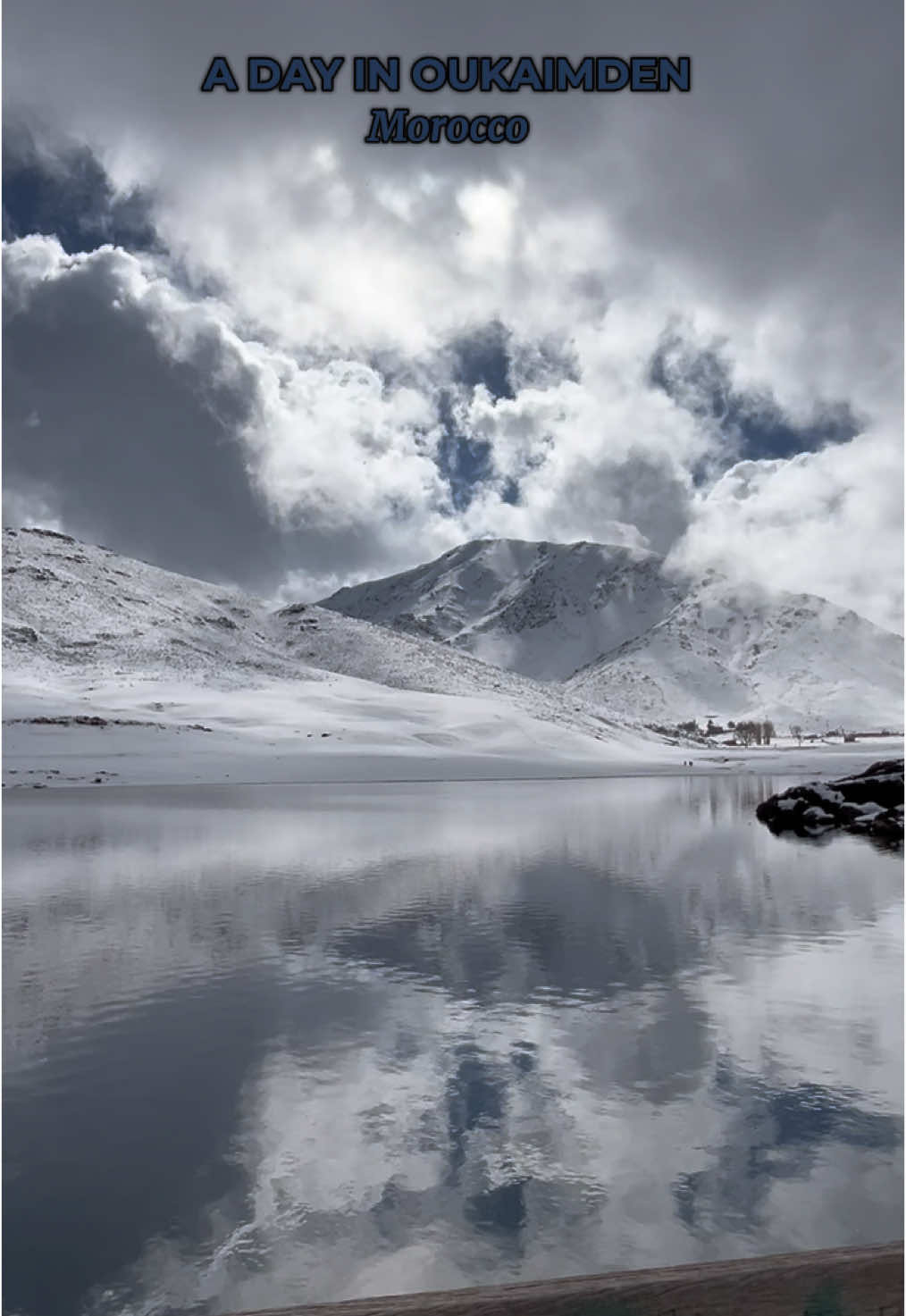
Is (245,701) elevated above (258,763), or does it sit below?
above

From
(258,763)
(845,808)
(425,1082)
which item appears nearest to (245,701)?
(258,763)

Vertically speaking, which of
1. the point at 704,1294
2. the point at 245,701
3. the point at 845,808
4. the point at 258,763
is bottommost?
the point at 258,763

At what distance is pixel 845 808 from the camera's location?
3434 centimetres

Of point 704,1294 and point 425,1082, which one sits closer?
point 704,1294

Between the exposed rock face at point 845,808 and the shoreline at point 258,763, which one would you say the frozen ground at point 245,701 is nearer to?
the shoreline at point 258,763

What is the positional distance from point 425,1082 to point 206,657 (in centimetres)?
11136

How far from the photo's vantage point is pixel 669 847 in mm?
26453

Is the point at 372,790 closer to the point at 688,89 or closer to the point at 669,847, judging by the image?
the point at 669,847

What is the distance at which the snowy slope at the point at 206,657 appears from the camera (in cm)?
9281

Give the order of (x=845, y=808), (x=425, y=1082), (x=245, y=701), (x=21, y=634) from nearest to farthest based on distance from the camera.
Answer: (x=425, y=1082) < (x=845, y=808) < (x=245, y=701) < (x=21, y=634)

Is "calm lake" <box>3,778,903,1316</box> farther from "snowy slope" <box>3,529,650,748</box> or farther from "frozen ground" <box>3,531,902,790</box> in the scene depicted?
"snowy slope" <box>3,529,650,748</box>

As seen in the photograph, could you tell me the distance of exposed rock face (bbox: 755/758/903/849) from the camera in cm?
3209

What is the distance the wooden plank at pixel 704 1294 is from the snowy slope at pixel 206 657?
7748 cm

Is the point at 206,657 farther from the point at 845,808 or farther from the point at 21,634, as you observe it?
the point at 845,808
